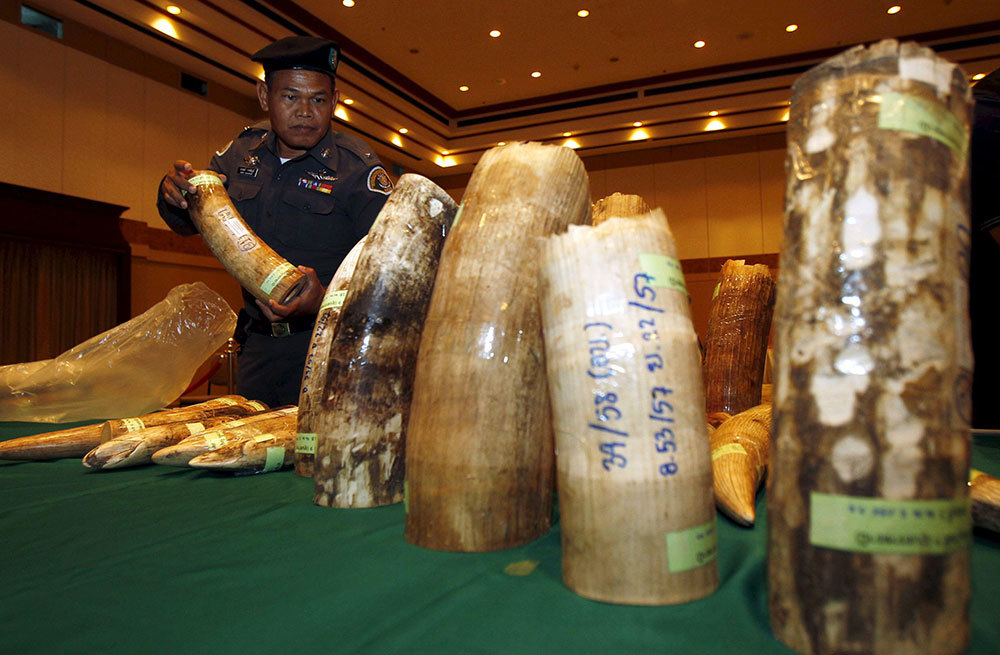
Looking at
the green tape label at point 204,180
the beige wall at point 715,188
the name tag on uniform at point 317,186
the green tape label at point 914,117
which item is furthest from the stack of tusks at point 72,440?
the beige wall at point 715,188

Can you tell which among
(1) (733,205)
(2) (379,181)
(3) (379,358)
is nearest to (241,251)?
(3) (379,358)

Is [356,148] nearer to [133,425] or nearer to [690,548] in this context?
[133,425]

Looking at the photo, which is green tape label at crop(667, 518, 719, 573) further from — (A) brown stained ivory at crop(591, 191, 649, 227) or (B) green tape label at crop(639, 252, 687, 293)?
(A) brown stained ivory at crop(591, 191, 649, 227)

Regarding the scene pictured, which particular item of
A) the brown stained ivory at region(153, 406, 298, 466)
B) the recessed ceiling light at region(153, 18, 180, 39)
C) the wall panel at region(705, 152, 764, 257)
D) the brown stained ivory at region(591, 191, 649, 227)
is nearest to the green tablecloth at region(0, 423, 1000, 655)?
→ the brown stained ivory at region(153, 406, 298, 466)

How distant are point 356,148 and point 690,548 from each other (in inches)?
87.0

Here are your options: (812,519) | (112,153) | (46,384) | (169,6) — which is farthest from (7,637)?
(112,153)

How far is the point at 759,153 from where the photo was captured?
35.7 feet

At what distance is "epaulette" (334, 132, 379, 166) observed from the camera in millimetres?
2387

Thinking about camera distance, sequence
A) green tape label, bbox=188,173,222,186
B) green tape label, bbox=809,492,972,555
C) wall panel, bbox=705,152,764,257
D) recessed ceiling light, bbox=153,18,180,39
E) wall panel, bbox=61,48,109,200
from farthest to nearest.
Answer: wall panel, bbox=705,152,764,257 → wall panel, bbox=61,48,109,200 → recessed ceiling light, bbox=153,18,180,39 → green tape label, bbox=188,173,222,186 → green tape label, bbox=809,492,972,555

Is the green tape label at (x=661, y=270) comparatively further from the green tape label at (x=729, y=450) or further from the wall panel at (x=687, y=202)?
the wall panel at (x=687, y=202)

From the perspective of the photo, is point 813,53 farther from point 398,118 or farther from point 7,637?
point 7,637

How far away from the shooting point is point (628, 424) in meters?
0.68

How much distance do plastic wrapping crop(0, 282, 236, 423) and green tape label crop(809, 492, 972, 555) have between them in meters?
2.75

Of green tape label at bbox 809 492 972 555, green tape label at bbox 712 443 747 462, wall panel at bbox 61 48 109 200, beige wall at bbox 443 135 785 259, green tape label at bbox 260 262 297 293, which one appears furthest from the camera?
beige wall at bbox 443 135 785 259
